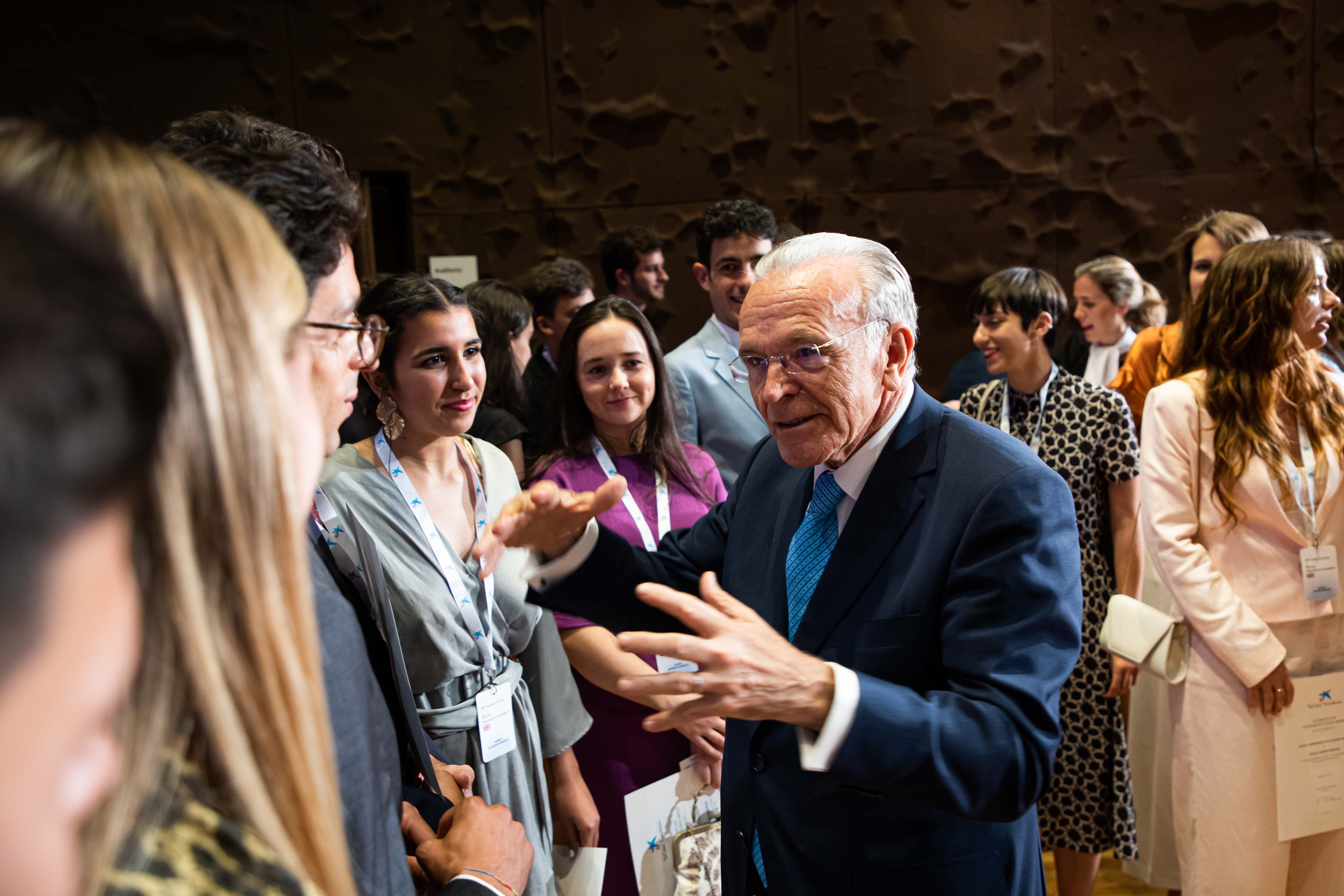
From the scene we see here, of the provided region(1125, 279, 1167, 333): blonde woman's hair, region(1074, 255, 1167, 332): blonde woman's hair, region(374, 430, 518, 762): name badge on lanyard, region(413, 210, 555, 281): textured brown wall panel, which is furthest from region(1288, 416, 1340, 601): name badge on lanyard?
region(413, 210, 555, 281): textured brown wall panel

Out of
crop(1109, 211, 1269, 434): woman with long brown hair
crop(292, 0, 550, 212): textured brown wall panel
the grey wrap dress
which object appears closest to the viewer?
the grey wrap dress

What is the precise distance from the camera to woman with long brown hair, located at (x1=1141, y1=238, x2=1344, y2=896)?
2.32 metres

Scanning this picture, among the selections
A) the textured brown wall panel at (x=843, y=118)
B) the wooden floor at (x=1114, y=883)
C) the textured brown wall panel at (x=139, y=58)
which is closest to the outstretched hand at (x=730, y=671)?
the wooden floor at (x=1114, y=883)

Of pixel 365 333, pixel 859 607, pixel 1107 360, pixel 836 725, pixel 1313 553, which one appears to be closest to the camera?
pixel 836 725

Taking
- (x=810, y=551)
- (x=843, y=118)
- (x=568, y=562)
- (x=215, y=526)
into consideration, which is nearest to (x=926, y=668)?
(x=810, y=551)

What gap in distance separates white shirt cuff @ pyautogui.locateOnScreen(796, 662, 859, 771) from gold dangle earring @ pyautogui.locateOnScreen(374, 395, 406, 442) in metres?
Answer: 1.40

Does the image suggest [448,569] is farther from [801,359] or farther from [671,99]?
[671,99]

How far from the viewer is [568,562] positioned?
147 centimetres

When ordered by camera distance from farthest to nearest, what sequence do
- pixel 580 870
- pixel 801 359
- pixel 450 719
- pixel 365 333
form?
pixel 580 870, pixel 450 719, pixel 801 359, pixel 365 333

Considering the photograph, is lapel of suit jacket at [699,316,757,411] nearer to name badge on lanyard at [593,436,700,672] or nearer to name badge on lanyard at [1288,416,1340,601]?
name badge on lanyard at [593,436,700,672]

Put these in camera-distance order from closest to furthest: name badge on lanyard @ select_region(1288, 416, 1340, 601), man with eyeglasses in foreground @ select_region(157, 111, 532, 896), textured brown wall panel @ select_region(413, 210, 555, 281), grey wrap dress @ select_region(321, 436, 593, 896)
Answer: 1. man with eyeglasses in foreground @ select_region(157, 111, 532, 896)
2. grey wrap dress @ select_region(321, 436, 593, 896)
3. name badge on lanyard @ select_region(1288, 416, 1340, 601)
4. textured brown wall panel @ select_region(413, 210, 555, 281)

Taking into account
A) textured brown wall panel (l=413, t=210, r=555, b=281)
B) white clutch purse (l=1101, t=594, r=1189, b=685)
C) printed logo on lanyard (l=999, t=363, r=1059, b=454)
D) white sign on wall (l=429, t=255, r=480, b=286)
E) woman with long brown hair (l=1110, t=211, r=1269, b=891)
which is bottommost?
woman with long brown hair (l=1110, t=211, r=1269, b=891)

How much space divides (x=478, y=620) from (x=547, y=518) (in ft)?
2.31

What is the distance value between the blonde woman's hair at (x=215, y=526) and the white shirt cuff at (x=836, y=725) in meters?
0.63
